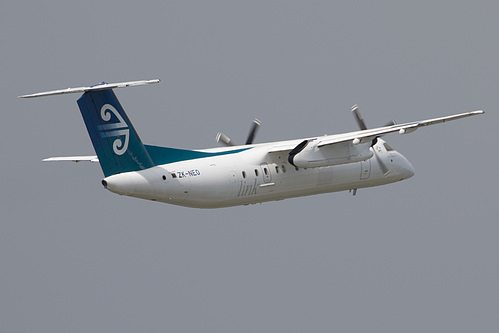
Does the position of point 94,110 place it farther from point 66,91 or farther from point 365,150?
point 365,150

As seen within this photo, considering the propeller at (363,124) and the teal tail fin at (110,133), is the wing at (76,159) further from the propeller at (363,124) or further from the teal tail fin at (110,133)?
the propeller at (363,124)

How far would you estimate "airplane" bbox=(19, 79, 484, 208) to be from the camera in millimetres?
46281

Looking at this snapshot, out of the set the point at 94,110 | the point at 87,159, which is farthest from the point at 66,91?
the point at 87,159

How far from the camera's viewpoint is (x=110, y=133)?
4638 cm

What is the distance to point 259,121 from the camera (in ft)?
180

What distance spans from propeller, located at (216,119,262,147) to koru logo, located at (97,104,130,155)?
8.34 metres

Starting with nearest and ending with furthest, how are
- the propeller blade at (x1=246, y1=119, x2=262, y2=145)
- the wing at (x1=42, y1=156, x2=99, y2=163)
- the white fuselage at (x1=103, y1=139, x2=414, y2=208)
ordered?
the white fuselage at (x1=103, y1=139, x2=414, y2=208) → the wing at (x1=42, y1=156, x2=99, y2=163) → the propeller blade at (x1=246, y1=119, x2=262, y2=145)

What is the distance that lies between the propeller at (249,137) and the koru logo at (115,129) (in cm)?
834

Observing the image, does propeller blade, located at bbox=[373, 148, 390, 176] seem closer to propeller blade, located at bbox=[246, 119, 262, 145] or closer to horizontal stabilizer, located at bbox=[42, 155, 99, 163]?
propeller blade, located at bbox=[246, 119, 262, 145]

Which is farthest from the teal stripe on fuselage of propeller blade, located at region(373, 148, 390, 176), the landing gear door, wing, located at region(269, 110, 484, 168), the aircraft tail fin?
propeller blade, located at region(373, 148, 390, 176)

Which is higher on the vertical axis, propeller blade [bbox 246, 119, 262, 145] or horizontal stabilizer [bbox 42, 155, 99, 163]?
horizontal stabilizer [bbox 42, 155, 99, 163]

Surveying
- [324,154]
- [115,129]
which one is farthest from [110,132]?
[324,154]

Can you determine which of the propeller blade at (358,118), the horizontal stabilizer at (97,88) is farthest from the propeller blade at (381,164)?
the horizontal stabilizer at (97,88)

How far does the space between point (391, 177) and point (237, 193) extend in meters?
9.59
